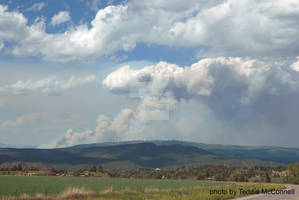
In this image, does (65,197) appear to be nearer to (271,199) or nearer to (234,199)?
(234,199)

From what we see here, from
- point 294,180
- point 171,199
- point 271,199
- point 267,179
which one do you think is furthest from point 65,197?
point 267,179

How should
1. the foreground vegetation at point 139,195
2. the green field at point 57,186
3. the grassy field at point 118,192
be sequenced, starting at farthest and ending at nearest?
the green field at point 57,186
the grassy field at point 118,192
the foreground vegetation at point 139,195

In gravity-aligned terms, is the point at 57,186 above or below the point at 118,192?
below

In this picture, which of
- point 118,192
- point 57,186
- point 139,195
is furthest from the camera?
point 57,186

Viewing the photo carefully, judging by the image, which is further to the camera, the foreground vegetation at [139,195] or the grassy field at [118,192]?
the grassy field at [118,192]

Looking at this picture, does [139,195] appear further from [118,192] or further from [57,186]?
[57,186]

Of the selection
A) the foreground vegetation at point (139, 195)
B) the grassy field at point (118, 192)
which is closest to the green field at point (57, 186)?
the grassy field at point (118, 192)

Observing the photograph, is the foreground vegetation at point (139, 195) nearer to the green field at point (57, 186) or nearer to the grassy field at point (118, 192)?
the grassy field at point (118, 192)

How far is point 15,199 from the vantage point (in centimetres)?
4762

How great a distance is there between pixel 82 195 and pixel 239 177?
143 meters

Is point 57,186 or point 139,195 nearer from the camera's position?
point 139,195

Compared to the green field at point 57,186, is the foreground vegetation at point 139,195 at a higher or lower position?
higher

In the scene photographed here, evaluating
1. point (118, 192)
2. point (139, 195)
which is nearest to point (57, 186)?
point (118, 192)

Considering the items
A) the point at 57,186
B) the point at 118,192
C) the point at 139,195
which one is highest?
the point at 118,192
